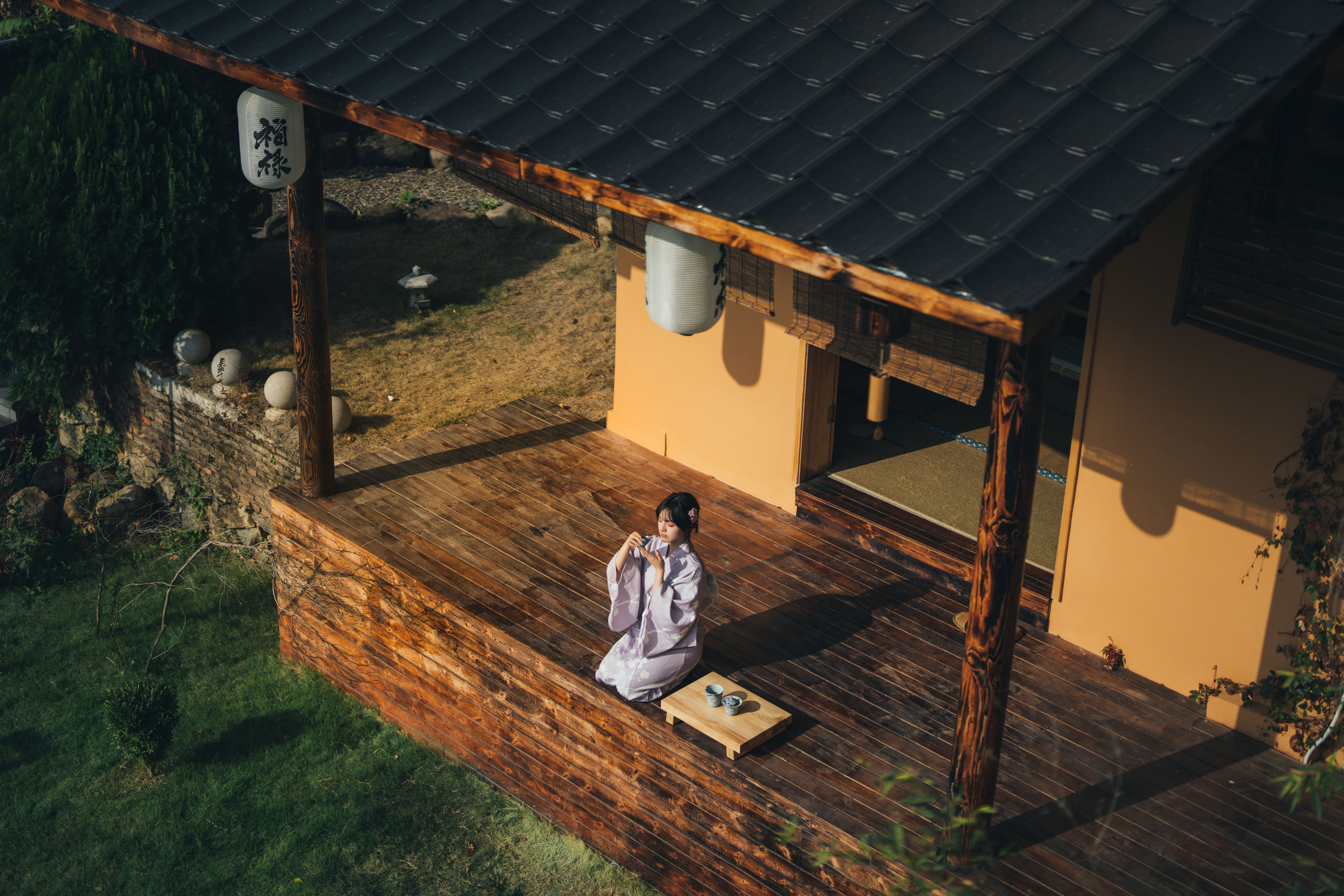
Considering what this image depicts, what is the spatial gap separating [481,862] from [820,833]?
251 centimetres

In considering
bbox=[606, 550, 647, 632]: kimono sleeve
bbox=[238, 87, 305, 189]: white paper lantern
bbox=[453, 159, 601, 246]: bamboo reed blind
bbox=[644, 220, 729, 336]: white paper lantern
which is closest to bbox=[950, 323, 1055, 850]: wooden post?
bbox=[644, 220, 729, 336]: white paper lantern

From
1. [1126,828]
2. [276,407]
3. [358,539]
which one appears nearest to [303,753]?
[358,539]

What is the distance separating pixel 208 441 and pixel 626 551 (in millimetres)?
6522

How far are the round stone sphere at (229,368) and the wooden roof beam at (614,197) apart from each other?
418 cm

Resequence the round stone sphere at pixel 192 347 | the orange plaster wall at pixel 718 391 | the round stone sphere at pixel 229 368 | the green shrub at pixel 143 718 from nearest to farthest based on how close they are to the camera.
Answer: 1. the green shrub at pixel 143 718
2. the orange plaster wall at pixel 718 391
3. the round stone sphere at pixel 229 368
4. the round stone sphere at pixel 192 347

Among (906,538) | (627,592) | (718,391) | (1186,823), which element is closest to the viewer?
(1186,823)

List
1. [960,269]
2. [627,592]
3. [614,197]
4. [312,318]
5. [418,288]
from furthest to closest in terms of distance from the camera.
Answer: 1. [418,288]
2. [312,318]
3. [627,592]
4. [614,197]
5. [960,269]

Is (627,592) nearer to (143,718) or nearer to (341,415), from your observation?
(143,718)

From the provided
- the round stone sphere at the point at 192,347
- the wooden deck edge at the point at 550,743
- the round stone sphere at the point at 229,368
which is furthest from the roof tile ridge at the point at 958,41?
the round stone sphere at the point at 192,347

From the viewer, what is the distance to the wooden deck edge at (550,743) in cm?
629

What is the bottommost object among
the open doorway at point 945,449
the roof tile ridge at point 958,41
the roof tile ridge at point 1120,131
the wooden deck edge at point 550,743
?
the wooden deck edge at point 550,743

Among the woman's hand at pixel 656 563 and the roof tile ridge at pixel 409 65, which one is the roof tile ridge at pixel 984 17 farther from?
the woman's hand at pixel 656 563

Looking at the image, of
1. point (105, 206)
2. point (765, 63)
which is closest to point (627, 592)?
point (765, 63)

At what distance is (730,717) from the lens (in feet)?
21.1
